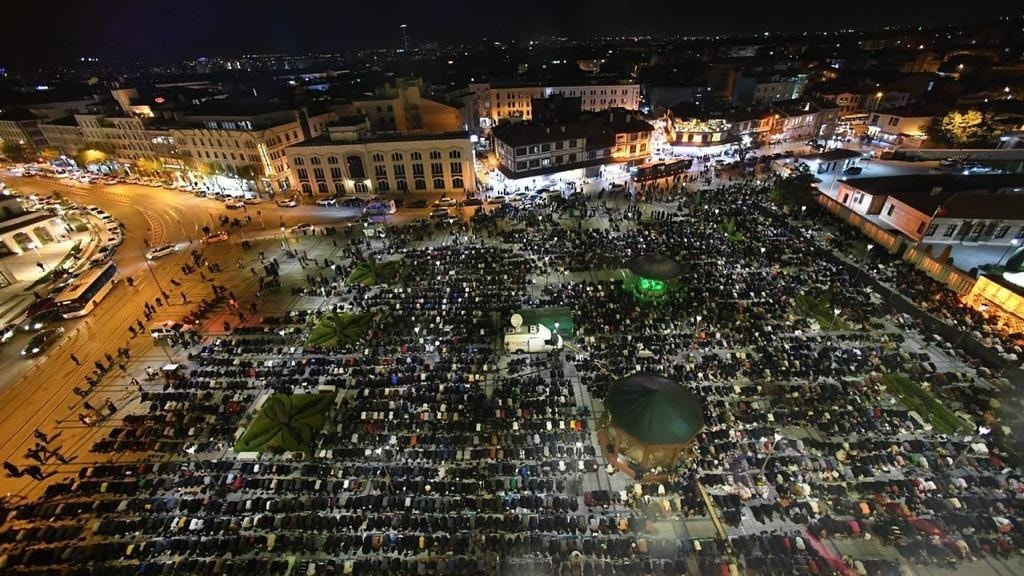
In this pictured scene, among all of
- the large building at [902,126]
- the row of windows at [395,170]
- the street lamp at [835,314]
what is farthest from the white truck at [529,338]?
the large building at [902,126]

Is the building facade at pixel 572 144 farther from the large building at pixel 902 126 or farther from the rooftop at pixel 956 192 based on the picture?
the large building at pixel 902 126

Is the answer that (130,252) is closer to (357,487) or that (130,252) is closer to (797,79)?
(357,487)

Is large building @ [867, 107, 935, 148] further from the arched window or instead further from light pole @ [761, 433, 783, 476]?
the arched window

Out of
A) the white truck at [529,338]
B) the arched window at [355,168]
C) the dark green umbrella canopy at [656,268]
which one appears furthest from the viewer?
the arched window at [355,168]

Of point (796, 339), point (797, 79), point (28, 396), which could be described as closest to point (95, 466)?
point (28, 396)

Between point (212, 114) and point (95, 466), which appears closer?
point (95, 466)

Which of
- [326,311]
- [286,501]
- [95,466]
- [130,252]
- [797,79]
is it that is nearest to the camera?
[286,501]

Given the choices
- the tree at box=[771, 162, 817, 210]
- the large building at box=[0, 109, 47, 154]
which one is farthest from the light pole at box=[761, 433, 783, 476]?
the large building at box=[0, 109, 47, 154]
